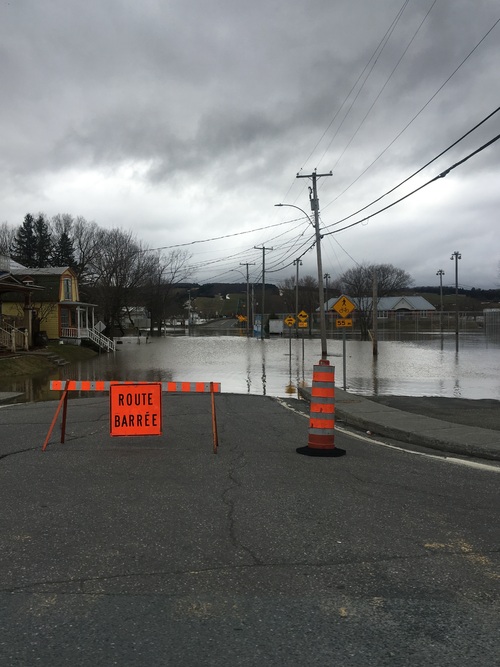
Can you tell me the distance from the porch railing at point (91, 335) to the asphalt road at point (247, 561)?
120 ft

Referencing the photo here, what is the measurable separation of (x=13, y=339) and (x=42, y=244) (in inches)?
2196

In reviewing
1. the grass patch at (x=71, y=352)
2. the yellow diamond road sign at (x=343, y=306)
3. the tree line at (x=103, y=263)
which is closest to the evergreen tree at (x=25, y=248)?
the tree line at (x=103, y=263)

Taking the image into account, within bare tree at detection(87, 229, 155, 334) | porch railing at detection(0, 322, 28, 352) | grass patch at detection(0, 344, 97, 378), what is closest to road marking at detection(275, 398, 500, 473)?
grass patch at detection(0, 344, 97, 378)

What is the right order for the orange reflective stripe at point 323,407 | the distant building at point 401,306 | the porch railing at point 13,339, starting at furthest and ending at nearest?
the distant building at point 401,306 → the porch railing at point 13,339 → the orange reflective stripe at point 323,407

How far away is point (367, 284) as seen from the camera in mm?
80812

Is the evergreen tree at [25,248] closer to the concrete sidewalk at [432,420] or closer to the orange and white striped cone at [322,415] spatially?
the concrete sidewalk at [432,420]

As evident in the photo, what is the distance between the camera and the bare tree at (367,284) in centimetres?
7689

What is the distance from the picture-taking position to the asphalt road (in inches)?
124

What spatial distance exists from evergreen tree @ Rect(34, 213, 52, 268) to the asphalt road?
76.8 meters

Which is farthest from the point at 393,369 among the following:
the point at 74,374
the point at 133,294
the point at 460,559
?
the point at 133,294

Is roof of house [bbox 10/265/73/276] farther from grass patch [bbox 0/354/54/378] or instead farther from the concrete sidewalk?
the concrete sidewalk

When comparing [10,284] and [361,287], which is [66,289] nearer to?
[10,284]

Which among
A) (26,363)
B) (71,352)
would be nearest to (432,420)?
(26,363)

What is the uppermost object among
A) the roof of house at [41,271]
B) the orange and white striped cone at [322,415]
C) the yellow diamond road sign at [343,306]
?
the roof of house at [41,271]
